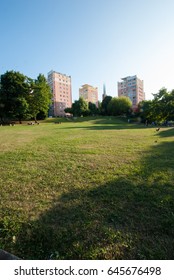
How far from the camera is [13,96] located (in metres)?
44.3

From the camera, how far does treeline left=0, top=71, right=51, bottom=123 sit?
142 feet

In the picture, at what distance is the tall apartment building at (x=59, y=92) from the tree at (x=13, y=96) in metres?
63.4

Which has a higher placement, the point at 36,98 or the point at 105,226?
the point at 36,98

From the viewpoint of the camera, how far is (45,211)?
335 cm

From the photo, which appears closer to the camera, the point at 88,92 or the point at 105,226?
the point at 105,226

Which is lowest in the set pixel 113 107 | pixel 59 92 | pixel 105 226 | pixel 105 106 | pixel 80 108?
pixel 105 226

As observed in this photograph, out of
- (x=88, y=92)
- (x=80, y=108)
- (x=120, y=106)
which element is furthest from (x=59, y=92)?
(x=120, y=106)

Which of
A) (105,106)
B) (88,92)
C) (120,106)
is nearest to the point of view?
(120,106)

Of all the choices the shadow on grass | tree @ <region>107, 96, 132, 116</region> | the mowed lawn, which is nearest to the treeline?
tree @ <region>107, 96, 132, 116</region>

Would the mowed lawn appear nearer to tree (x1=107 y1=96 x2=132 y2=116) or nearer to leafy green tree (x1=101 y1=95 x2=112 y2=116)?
tree (x1=107 y1=96 x2=132 y2=116)

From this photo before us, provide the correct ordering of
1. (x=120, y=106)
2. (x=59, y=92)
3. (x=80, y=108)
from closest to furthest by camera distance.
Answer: (x=80, y=108) → (x=120, y=106) → (x=59, y=92)

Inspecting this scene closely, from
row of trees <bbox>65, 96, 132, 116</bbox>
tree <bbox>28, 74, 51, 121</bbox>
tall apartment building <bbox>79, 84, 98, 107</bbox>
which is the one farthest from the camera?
tall apartment building <bbox>79, 84, 98, 107</bbox>

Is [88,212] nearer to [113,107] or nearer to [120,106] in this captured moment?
[120,106]

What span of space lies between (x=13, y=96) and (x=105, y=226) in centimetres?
4788
